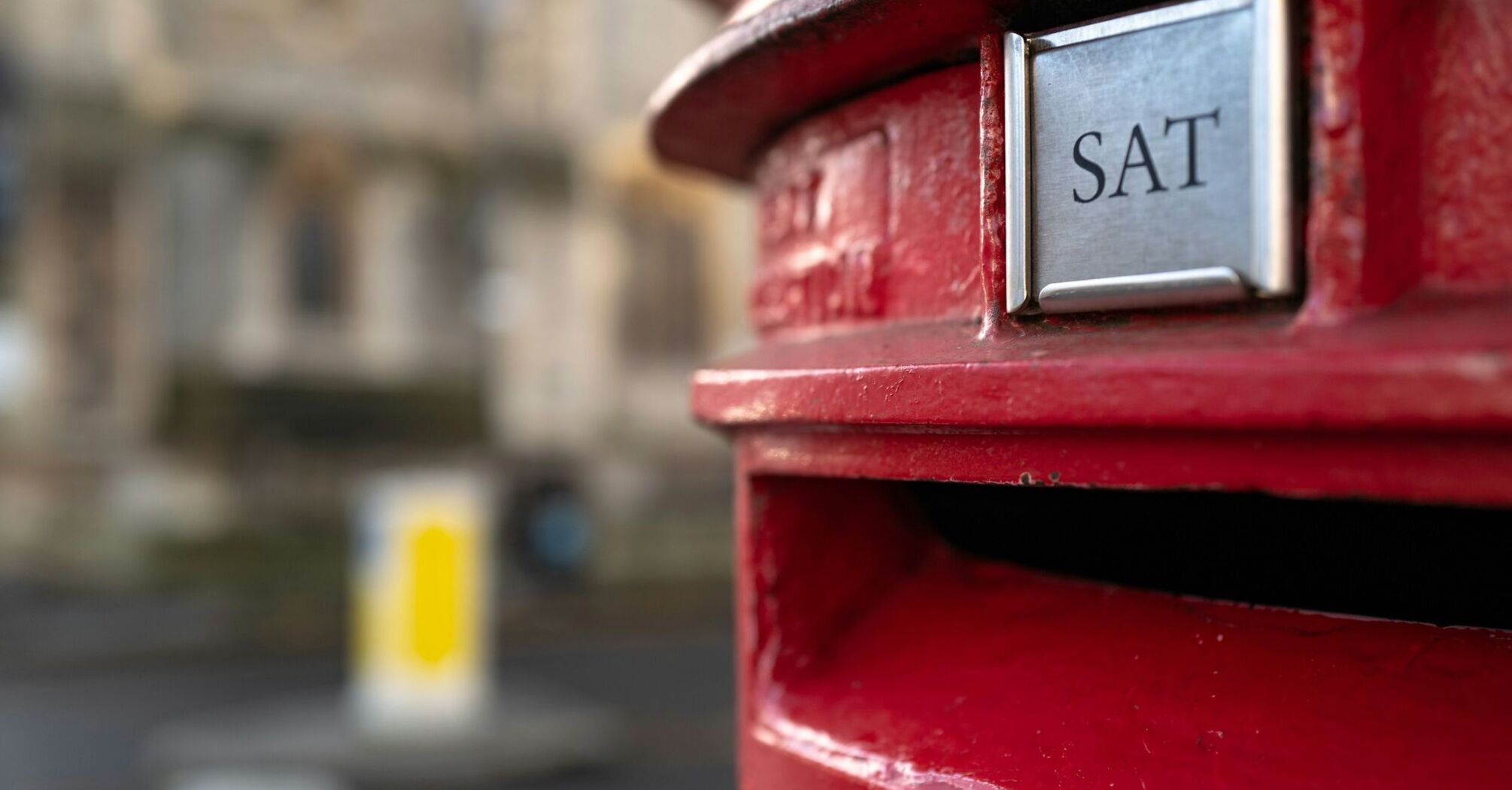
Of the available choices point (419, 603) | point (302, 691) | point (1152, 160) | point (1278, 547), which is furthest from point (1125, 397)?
point (302, 691)

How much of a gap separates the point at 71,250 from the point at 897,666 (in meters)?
11.4

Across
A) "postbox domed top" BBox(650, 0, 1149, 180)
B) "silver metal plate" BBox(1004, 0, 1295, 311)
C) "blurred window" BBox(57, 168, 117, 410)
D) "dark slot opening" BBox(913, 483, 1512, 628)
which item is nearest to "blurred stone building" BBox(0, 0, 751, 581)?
"blurred window" BBox(57, 168, 117, 410)

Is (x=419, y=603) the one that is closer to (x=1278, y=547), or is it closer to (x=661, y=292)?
(x=1278, y=547)

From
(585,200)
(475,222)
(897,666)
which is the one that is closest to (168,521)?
(475,222)

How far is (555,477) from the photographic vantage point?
1136 cm

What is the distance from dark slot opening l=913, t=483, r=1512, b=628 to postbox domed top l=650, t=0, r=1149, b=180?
42 cm

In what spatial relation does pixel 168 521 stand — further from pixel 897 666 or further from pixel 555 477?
pixel 897 666

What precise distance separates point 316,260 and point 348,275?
0.34 m

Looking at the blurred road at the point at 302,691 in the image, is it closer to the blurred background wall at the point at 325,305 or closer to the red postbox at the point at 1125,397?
the blurred background wall at the point at 325,305

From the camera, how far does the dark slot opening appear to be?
0.86 m

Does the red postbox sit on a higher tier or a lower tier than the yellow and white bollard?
higher

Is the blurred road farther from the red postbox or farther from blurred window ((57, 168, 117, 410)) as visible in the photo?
the red postbox

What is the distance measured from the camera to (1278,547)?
0.95 metres

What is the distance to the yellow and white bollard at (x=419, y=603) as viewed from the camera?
5.71 meters
